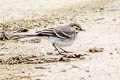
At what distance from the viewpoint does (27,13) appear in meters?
15.6

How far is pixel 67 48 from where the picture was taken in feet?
35.0

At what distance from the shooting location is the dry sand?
8.22 meters

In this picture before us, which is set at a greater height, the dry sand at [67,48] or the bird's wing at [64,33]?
the bird's wing at [64,33]

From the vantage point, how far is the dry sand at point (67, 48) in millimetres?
8219

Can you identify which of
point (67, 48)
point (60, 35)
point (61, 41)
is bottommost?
point (67, 48)

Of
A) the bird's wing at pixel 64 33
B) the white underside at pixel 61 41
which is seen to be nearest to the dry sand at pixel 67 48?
the white underside at pixel 61 41

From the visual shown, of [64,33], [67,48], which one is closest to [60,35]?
[64,33]

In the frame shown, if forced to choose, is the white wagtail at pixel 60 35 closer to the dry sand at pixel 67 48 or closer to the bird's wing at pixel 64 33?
the bird's wing at pixel 64 33

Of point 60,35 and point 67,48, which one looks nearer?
point 60,35

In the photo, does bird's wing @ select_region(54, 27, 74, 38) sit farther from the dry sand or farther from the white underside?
the dry sand

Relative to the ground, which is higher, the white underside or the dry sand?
the white underside

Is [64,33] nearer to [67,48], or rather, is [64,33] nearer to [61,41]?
[61,41]

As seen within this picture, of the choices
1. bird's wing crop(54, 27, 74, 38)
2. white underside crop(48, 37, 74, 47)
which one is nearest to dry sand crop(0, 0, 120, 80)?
white underside crop(48, 37, 74, 47)

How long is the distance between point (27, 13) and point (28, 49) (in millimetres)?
5379
